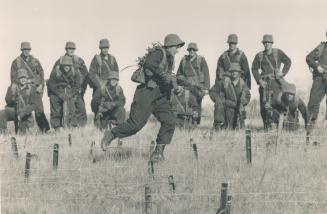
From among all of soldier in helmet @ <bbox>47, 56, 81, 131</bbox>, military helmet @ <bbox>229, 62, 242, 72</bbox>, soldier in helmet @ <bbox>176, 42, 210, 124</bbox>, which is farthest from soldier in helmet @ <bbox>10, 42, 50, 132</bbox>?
military helmet @ <bbox>229, 62, 242, 72</bbox>

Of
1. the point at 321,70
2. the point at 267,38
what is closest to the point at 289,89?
the point at 321,70

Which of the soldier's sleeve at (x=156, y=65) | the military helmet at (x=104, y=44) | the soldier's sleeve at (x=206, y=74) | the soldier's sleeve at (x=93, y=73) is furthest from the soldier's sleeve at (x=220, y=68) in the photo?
the soldier's sleeve at (x=156, y=65)

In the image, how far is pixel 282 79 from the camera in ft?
50.1

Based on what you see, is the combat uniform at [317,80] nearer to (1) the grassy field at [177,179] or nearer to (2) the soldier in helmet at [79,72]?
(1) the grassy field at [177,179]

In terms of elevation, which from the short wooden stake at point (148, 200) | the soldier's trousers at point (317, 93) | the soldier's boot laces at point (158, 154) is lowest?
the short wooden stake at point (148, 200)

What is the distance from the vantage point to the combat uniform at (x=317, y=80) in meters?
14.9

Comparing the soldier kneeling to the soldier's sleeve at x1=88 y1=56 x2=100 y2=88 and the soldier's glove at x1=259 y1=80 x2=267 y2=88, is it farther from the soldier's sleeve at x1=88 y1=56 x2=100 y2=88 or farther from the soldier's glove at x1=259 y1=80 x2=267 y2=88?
the soldier's sleeve at x1=88 y1=56 x2=100 y2=88

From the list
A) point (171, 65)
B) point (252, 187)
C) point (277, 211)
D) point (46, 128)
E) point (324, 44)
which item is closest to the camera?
point (277, 211)

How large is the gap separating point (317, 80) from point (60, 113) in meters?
6.12

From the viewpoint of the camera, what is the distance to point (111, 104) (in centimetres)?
1558

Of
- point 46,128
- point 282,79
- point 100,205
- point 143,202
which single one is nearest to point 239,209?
point 143,202

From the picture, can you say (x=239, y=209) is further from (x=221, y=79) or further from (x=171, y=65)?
(x=221, y=79)

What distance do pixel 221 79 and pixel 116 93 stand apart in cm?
243

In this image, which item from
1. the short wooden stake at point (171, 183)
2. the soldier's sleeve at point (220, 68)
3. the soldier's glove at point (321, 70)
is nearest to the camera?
the short wooden stake at point (171, 183)
